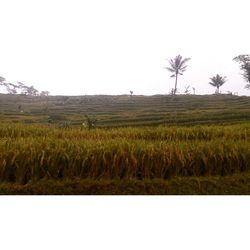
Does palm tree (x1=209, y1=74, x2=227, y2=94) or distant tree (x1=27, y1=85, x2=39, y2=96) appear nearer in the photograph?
palm tree (x1=209, y1=74, x2=227, y2=94)

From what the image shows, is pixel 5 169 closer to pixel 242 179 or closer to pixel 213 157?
pixel 213 157

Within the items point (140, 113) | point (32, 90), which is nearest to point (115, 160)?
point (140, 113)

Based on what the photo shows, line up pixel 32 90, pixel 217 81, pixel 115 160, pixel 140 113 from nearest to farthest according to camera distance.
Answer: pixel 115 160 < pixel 140 113 < pixel 217 81 < pixel 32 90

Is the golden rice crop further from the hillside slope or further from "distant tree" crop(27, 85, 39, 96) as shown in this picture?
"distant tree" crop(27, 85, 39, 96)

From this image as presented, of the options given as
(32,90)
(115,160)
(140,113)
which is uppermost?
(32,90)

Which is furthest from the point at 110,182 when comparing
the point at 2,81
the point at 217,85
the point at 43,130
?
the point at 2,81

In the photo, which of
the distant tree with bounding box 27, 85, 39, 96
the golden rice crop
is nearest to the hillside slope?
the golden rice crop

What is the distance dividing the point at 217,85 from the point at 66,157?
38787 millimetres

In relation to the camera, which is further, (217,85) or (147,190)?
(217,85)

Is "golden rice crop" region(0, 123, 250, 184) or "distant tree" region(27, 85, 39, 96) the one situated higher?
"distant tree" region(27, 85, 39, 96)

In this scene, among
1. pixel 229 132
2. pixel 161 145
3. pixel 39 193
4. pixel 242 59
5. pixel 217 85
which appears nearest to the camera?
pixel 39 193

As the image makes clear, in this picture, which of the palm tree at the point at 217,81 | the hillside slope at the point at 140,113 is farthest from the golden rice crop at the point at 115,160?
the palm tree at the point at 217,81

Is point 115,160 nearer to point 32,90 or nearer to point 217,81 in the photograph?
point 217,81

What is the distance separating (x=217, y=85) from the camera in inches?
1583
